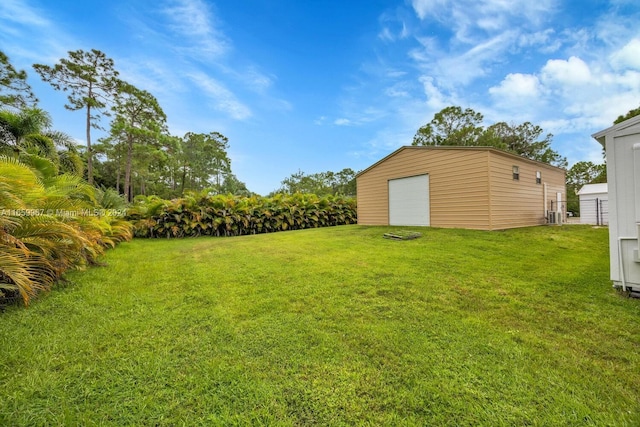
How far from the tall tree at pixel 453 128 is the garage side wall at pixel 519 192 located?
1179 cm

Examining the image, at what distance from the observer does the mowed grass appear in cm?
136

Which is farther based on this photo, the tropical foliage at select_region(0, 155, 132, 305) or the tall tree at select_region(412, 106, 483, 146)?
the tall tree at select_region(412, 106, 483, 146)

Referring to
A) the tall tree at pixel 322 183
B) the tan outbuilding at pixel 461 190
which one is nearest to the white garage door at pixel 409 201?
the tan outbuilding at pixel 461 190

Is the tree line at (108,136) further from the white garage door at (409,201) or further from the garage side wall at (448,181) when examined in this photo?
the white garage door at (409,201)

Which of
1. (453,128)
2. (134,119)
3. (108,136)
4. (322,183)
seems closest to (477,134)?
(453,128)

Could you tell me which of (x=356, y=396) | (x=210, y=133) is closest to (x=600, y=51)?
(x=356, y=396)

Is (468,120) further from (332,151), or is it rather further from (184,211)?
(184,211)

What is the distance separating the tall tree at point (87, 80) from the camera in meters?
15.4

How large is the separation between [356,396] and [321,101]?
12.8 m

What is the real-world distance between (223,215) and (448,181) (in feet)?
27.3

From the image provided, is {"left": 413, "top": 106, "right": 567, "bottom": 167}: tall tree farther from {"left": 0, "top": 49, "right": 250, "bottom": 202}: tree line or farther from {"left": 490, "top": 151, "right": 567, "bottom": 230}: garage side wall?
{"left": 0, "top": 49, "right": 250, "bottom": 202}: tree line

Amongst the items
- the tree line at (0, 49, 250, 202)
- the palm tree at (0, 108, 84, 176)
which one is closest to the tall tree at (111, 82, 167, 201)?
the tree line at (0, 49, 250, 202)

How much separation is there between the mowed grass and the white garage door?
19.4 feet

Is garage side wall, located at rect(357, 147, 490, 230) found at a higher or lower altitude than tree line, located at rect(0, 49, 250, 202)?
lower
